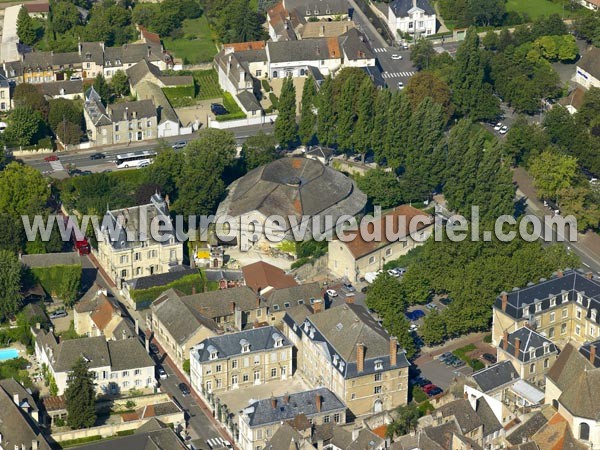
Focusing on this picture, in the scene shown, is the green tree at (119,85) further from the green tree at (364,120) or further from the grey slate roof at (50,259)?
the grey slate roof at (50,259)

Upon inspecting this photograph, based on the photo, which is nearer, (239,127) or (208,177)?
(208,177)

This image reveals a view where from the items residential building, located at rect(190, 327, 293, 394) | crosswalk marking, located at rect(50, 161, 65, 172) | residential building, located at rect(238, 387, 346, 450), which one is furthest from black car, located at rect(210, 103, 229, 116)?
residential building, located at rect(238, 387, 346, 450)

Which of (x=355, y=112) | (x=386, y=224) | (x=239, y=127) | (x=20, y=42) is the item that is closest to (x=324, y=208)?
(x=386, y=224)

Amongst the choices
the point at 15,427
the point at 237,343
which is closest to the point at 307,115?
the point at 237,343

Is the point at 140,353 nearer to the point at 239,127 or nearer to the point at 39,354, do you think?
the point at 39,354

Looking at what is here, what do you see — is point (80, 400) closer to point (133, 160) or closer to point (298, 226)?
point (298, 226)

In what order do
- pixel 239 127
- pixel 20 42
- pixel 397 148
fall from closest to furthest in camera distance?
pixel 397 148 → pixel 239 127 → pixel 20 42

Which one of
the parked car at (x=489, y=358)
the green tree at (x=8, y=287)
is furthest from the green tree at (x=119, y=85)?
the parked car at (x=489, y=358)
